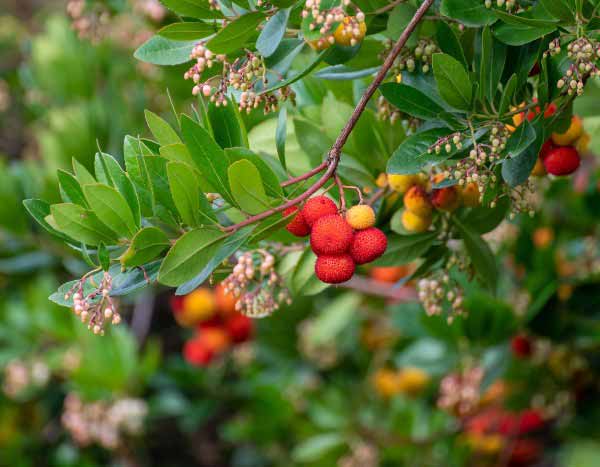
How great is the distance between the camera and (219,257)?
34.4 inches

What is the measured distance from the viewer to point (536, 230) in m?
2.08

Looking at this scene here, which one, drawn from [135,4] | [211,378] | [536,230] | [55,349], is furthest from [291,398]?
[135,4]

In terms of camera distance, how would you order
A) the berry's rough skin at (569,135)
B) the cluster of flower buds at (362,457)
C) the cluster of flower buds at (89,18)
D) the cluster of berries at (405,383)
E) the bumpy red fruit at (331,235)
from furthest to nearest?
1. the cluster of berries at (405,383)
2. the cluster of flower buds at (362,457)
3. the cluster of flower buds at (89,18)
4. the berry's rough skin at (569,135)
5. the bumpy red fruit at (331,235)

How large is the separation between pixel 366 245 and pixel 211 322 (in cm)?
160

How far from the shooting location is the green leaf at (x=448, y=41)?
0.93 metres

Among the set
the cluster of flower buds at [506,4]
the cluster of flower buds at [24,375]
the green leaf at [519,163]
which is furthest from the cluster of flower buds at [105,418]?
the cluster of flower buds at [506,4]

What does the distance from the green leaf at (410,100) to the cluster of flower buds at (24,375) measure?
1738 millimetres

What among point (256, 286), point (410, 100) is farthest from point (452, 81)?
point (256, 286)

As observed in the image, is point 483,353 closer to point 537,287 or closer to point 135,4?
point 537,287

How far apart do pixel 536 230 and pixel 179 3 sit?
1.42 meters

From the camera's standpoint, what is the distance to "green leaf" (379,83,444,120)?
36.6 inches

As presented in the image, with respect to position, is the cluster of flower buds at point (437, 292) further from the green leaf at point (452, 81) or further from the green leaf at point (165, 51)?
the green leaf at point (165, 51)

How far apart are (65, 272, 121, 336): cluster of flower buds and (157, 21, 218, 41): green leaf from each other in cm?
30

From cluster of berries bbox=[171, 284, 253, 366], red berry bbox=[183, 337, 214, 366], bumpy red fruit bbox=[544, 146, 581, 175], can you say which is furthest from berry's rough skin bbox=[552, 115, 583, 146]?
red berry bbox=[183, 337, 214, 366]
